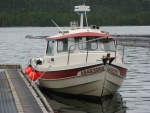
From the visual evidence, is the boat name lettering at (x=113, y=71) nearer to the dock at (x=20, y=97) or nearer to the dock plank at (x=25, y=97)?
the dock at (x=20, y=97)

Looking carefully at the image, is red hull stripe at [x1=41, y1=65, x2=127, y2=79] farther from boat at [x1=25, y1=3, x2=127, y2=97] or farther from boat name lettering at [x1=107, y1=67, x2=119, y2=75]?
boat name lettering at [x1=107, y1=67, x2=119, y2=75]

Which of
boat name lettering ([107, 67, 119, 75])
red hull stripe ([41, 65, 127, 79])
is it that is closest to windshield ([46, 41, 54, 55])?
red hull stripe ([41, 65, 127, 79])

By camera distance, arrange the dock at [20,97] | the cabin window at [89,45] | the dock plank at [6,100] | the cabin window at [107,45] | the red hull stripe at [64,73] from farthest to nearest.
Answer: the cabin window at [107,45], the cabin window at [89,45], the red hull stripe at [64,73], the dock at [20,97], the dock plank at [6,100]

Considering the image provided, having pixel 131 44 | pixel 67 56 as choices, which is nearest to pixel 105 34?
pixel 67 56

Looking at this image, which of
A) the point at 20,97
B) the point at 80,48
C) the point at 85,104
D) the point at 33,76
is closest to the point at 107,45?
the point at 80,48

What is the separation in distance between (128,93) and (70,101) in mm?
4295

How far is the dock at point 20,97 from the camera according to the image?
16.9 metres

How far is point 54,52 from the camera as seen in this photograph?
22.4 meters

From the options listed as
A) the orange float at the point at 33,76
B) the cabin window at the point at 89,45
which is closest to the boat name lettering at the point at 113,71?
the cabin window at the point at 89,45

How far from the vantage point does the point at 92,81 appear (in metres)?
20.3

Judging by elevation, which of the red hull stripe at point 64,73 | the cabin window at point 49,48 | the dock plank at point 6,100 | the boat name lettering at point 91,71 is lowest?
the dock plank at point 6,100

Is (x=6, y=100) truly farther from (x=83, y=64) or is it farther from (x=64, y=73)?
(x=83, y=64)

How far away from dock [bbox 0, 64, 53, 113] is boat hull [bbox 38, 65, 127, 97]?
1.34 metres

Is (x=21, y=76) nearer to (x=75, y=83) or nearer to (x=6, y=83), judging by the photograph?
(x=6, y=83)
